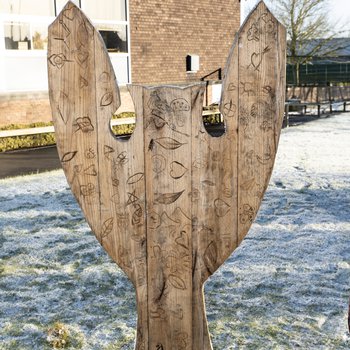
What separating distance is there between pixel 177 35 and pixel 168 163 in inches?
581

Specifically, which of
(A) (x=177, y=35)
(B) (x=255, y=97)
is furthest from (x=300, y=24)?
(B) (x=255, y=97)

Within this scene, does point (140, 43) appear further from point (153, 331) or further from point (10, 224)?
point (153, 331)

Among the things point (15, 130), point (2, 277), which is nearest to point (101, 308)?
point (2, 277)

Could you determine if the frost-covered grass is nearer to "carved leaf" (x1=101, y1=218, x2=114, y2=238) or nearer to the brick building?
"carved leaf" (x1=101, y1=218, x2=114, y2=238)

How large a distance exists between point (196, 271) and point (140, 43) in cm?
1366

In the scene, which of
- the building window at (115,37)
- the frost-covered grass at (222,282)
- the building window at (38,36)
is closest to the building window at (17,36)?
the building window at (38,36)

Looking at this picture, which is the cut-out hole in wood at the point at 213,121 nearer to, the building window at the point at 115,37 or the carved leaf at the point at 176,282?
the building window at the point at 115,37

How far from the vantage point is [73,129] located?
2104 mm

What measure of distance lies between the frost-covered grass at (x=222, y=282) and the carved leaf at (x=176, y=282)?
61.3 inches

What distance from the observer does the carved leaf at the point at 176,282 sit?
2.23 meters

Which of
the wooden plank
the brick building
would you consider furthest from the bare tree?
the wooden plank

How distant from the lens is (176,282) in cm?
224

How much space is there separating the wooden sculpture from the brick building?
35.8 ft

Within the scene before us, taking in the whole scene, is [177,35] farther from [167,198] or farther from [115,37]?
[167,198]
